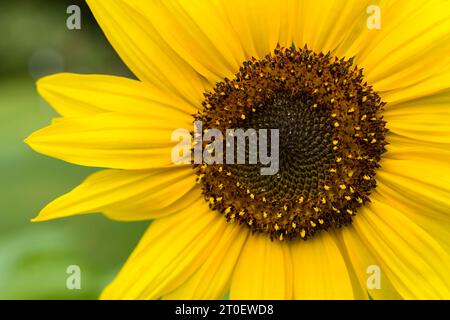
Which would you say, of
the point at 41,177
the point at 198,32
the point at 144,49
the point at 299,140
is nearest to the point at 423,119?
the point at 299,140

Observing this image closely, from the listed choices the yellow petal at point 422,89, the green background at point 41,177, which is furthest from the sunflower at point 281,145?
the green background at point 41,177

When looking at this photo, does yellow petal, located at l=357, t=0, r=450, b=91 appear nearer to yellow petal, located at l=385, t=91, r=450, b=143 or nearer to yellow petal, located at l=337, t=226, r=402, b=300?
yellow petal, located at l=385, t=91, r=450, b=143

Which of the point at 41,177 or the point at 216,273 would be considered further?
the point at 41,177

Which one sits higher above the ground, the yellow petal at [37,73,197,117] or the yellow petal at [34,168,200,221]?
the yellow petal at [37,73,197,117]

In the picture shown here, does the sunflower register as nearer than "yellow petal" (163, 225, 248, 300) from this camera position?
Yes

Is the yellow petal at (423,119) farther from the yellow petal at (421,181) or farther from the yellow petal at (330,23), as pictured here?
the yellow petal at (330,23)

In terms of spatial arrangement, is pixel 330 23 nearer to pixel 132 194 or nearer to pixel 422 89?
pixel 422 89

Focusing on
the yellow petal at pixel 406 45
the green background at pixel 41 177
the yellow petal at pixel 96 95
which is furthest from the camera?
the green background at pixel 41 177

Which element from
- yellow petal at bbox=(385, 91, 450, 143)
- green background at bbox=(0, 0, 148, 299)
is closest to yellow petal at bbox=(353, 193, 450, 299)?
yellow petal at bbox=(385, 91, 450, 143)
